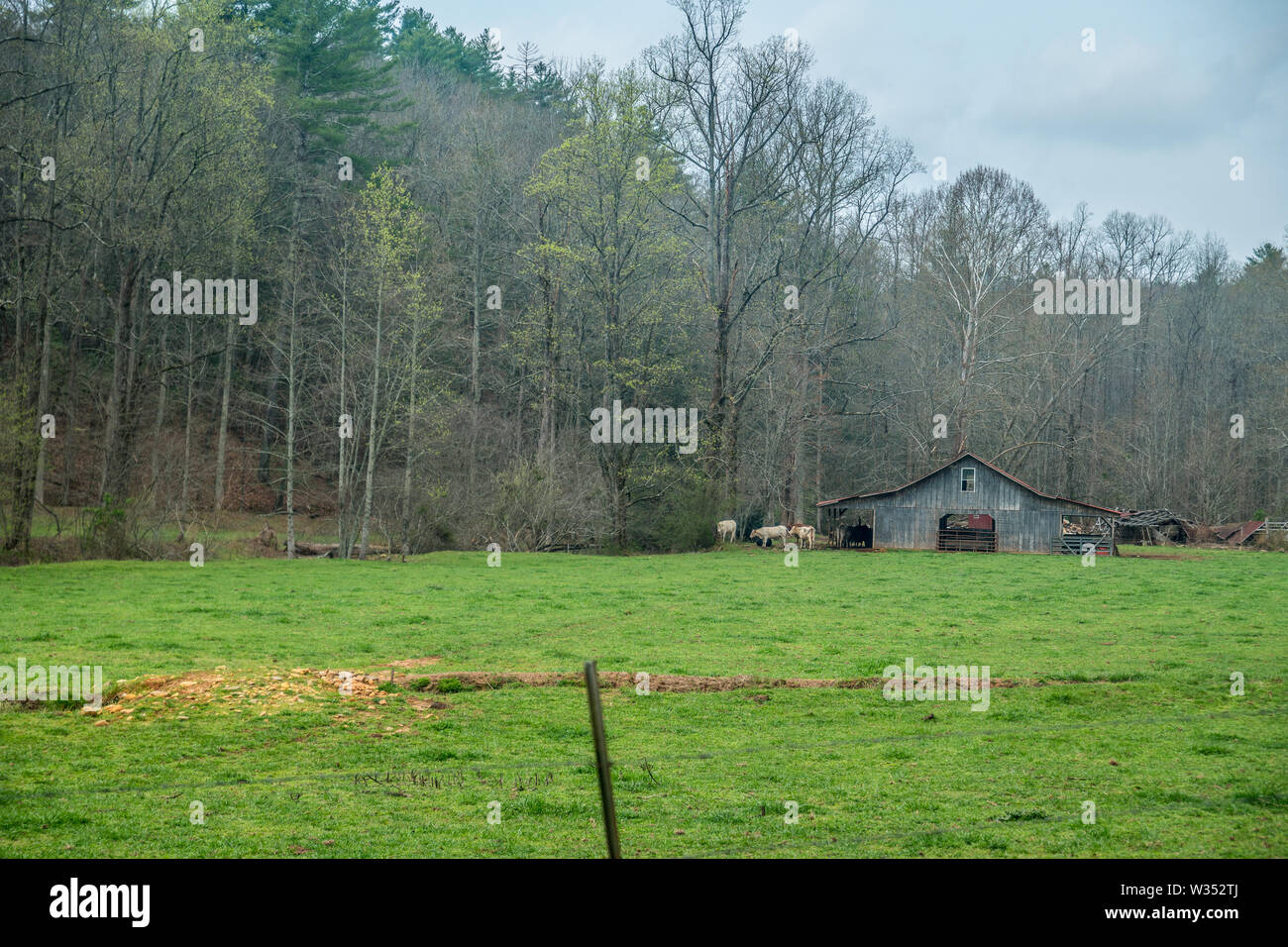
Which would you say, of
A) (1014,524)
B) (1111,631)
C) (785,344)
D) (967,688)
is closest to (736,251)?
(785,344)

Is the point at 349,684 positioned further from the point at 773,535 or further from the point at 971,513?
the point at 971,513

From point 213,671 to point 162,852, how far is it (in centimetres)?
729

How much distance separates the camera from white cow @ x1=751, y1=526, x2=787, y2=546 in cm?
4809

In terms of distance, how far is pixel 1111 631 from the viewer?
20.5 metres

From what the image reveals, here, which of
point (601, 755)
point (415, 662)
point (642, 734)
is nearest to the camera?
point (601, 755)

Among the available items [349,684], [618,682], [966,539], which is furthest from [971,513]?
[349,684]

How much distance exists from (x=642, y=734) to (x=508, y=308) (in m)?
44.1

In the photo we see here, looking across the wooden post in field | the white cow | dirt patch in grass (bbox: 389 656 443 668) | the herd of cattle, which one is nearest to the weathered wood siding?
the herd of cattle

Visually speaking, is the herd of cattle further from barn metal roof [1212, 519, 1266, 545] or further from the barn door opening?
barn metal roof [1212, 519, 1266, 545]

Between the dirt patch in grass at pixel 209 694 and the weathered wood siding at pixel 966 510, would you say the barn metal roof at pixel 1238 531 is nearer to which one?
the weathered wood siding at pixel 966 510

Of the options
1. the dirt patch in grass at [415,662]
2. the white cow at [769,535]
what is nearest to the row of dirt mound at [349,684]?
the dirt patch in grass at [415,662]

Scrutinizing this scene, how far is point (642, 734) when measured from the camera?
39.3 ft

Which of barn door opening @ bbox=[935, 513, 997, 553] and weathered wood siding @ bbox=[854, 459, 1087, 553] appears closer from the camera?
weathered wood siding @ bbox=[854, 459, 1087, 553]
